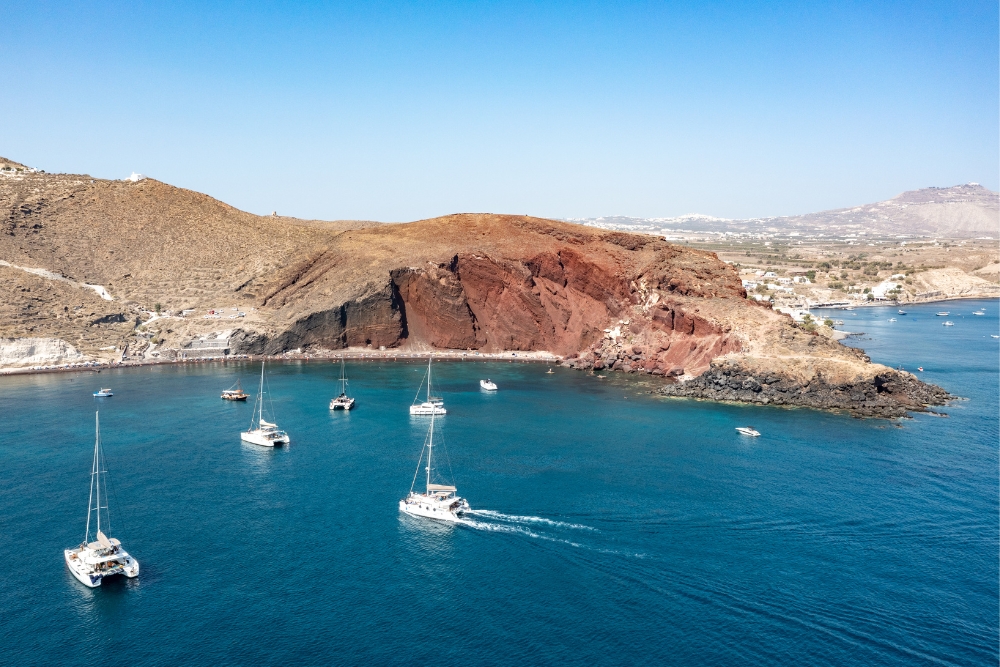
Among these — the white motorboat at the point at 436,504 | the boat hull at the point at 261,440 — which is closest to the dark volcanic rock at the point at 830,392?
the white motorboat at the point at 436,504

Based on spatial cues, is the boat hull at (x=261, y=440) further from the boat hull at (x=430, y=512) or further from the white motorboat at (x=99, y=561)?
the white motorboat at (x=99, y=561)

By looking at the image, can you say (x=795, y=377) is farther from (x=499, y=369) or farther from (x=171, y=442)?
(x=171, y=442)

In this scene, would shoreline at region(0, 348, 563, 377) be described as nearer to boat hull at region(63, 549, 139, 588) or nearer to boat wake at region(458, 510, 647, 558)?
boat wake at region(458, 510, 647, 558)

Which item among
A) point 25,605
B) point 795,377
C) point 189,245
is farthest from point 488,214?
point 25,605

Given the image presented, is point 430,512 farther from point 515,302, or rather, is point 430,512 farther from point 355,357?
point 515,302

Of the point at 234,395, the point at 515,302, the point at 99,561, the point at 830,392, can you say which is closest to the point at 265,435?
the point at 234,395

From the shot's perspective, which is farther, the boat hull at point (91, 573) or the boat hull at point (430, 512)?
the boat hull at point (430, 512)
